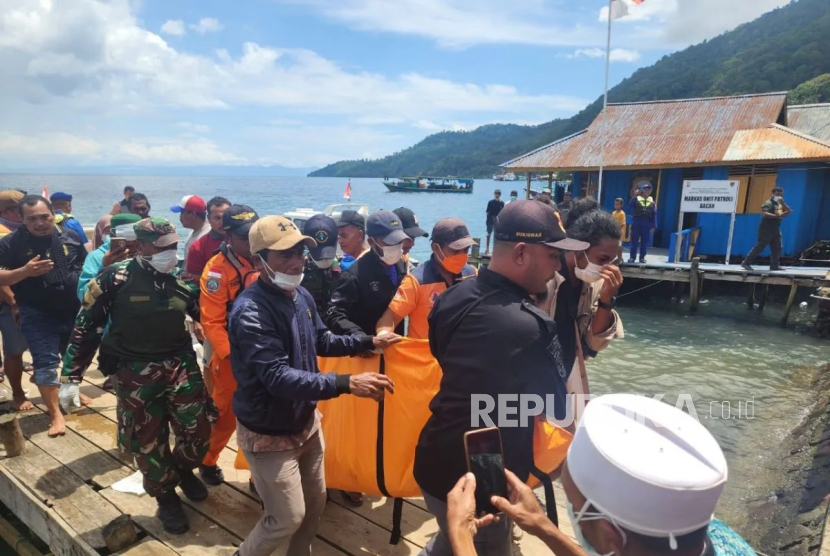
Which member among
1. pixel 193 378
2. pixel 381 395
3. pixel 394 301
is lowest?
pixel 193 378

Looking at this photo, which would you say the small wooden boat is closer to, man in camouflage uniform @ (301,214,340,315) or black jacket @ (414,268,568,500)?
man in camouflage uniform @ (301,214,340,315)

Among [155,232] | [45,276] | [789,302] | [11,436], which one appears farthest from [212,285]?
[789,302]

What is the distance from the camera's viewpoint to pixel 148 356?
325 cm

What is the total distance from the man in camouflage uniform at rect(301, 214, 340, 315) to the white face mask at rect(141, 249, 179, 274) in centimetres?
107

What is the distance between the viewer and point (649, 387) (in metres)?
9.66

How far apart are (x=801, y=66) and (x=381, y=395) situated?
66.4 metres

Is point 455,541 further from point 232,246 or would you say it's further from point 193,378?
point 232,246

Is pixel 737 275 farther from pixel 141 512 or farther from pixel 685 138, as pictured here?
pixel 141 512

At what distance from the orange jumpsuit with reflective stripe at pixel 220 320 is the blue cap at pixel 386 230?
0.95 m

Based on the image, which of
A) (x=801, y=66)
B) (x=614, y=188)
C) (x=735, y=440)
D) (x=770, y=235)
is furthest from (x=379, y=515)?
(x=801, y=66)

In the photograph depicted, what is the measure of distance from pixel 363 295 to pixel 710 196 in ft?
44.3

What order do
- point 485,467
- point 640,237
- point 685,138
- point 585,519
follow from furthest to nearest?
point 685,138
point 640,237
point 485,467
point 585,519

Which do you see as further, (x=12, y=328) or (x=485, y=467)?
(x=12, y=328)

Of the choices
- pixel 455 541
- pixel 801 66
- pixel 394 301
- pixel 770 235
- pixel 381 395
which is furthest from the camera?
pixel 801 66
